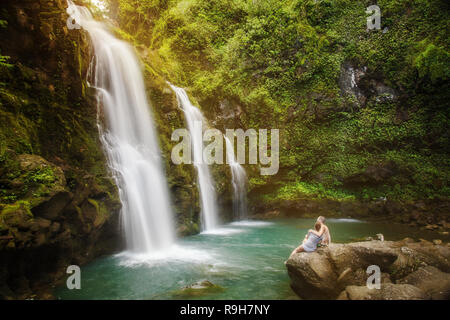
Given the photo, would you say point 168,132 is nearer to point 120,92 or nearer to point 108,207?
point 120,92

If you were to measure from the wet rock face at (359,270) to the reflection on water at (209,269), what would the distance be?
66cm

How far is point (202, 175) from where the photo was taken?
12039mm

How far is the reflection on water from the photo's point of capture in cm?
535

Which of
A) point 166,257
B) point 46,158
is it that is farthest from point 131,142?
point 166,257

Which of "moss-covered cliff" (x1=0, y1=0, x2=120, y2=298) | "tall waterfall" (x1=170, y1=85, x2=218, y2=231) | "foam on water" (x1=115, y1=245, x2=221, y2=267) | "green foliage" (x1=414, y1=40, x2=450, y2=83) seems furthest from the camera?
"green foliage" (x1=414, y1=40, x2=450, y2=83)

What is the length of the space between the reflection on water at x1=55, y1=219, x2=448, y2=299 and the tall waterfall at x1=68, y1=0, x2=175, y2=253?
941 mm

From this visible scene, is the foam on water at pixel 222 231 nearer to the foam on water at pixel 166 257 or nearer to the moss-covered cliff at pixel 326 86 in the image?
the foam on water at pixel 166 257

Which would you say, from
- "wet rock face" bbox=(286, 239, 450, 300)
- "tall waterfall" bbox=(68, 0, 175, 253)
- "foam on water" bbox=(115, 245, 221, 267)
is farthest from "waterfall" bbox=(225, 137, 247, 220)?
"wet rock face" bbox=(286, 239, 450, 300)

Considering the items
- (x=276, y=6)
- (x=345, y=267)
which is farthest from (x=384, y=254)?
(x=276, y=6)

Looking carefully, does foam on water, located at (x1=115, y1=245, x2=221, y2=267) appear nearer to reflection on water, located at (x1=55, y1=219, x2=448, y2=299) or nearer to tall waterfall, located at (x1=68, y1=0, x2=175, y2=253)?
reflection on water, located at (x1=55, y1=219, x2=448, y2=299)

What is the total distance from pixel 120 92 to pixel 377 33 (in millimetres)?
16602

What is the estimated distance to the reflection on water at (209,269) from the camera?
5348 millimetres

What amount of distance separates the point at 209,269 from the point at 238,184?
785 cm

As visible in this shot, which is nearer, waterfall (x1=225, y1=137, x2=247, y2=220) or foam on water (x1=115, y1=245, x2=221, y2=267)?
foam on water (x1=115, y1=245, x2=221, y2=267)
